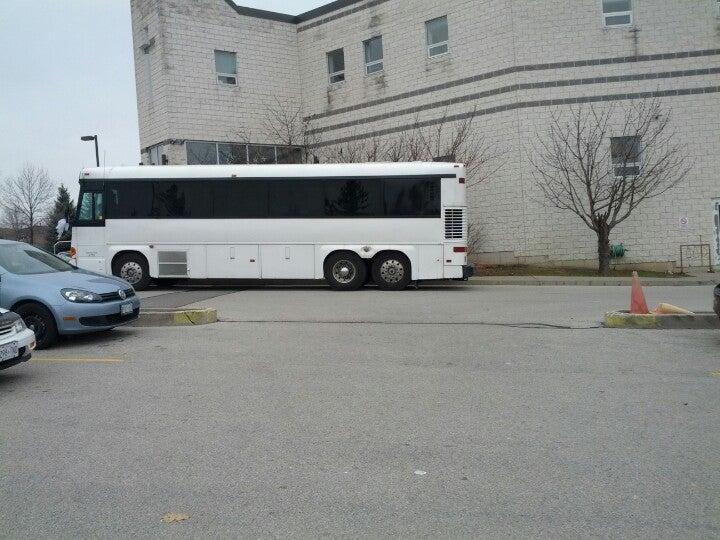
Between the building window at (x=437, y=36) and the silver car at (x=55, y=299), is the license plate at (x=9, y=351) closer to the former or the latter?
the silver car at (x=55, y=299)

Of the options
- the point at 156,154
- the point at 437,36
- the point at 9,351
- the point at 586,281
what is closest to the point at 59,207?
the point at 156,154

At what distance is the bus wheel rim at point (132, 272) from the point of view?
17812mm

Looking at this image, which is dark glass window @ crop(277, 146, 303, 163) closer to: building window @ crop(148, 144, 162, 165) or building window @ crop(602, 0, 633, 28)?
building window @ crop(148, 144, 162, 165)

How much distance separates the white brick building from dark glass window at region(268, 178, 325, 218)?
828 centimetres

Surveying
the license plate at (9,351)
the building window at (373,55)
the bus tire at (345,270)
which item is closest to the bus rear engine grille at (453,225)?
the bus tire at (345,270)

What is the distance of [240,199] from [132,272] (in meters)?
3.55

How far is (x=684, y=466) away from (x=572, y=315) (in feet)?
25.4

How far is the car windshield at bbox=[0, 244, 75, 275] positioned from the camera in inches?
387

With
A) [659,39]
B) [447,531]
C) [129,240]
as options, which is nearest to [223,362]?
[447,531]

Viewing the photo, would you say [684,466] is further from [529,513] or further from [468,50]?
[468,50]

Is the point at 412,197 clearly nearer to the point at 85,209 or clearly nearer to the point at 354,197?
the point at 354,197

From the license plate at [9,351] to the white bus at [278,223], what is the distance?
1029 cm

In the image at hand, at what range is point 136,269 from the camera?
701 inches

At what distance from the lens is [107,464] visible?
4.99 metres
